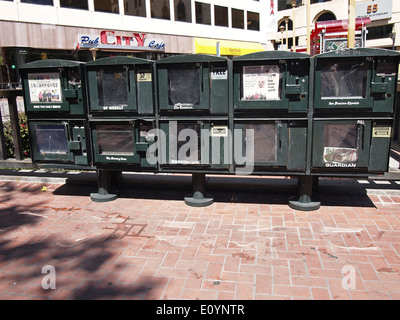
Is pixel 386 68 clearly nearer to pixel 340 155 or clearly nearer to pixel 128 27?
pixel 340 155

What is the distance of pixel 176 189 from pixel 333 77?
9.99 ft

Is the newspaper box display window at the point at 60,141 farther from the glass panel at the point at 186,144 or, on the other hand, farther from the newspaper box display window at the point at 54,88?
the glass panel at the point at 186,144

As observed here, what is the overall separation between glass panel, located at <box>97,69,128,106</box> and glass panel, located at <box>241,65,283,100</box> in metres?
1.73

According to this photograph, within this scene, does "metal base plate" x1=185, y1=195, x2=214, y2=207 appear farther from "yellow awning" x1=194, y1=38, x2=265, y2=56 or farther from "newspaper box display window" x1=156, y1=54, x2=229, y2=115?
"yellow awning" x1=194, y1=38, x2=265, y2=56

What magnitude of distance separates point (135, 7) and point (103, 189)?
2350cm

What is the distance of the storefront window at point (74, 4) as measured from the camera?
74.2 ft

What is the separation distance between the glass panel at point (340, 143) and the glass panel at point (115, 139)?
9.10 feet

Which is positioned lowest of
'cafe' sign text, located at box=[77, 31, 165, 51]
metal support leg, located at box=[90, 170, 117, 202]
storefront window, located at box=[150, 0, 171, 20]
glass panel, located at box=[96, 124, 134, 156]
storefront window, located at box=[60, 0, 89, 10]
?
metal support leg, located at box=[90, 170, 117, 202]

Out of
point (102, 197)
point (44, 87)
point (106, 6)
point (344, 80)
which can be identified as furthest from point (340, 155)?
point (106, 6)

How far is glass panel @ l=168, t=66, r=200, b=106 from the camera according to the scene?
4.95 meters

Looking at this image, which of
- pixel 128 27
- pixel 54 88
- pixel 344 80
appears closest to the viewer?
pixel 344 80

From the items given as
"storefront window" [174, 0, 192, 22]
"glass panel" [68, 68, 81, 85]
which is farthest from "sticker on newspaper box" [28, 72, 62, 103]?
"storefront window" [174, 0, 192, 22]

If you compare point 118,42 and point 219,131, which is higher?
point 118,42

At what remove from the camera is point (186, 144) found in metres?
5.15
